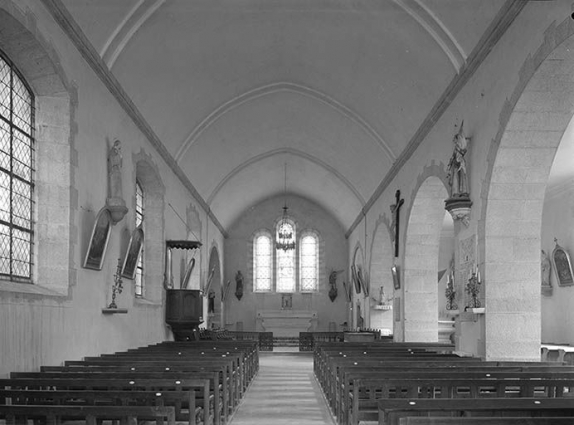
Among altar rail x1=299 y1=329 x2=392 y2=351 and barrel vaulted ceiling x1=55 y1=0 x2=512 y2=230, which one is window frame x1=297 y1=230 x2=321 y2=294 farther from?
barrel vaulted ceiling x1=55 y1=0 x2=512 y2=230

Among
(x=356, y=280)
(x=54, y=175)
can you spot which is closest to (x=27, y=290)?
(x=54, y=175)

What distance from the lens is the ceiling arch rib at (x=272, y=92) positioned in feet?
59.1

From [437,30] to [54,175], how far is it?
633cm

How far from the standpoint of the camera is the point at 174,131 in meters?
16.9

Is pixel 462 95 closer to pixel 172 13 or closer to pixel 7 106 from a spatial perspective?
pixel 172 13

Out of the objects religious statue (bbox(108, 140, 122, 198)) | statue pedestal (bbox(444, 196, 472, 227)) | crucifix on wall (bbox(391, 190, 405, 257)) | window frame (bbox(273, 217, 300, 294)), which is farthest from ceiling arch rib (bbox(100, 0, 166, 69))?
window frame (bbox(273, 217, 300, 294))

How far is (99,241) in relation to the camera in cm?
1102

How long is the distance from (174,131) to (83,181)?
6494 millimetres

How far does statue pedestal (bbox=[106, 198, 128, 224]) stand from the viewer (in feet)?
37.7

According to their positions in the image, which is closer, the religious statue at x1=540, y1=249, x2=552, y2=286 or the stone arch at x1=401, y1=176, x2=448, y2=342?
the stone arch at x1=401, y1=176, x2=448, y2=342

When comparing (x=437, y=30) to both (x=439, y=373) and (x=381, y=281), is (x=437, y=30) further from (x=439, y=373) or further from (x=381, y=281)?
(x=381, y=281)

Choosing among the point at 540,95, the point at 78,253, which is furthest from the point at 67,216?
the point at 540,95

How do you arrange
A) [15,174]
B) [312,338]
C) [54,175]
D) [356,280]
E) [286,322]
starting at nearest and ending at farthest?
[15,174] < [54,175] < [312,338] < [356,280] < [286,322]

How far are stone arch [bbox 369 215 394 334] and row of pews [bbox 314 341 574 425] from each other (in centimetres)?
1053
